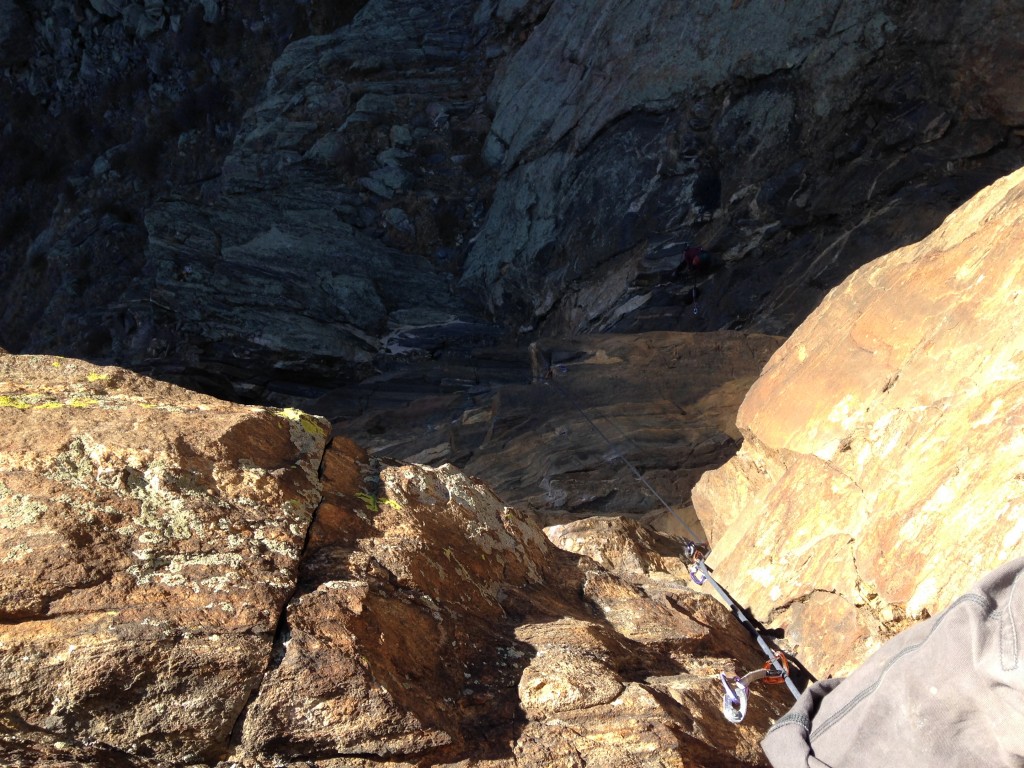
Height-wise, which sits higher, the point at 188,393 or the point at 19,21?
the point at 19,21

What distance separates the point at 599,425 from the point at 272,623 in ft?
20.9

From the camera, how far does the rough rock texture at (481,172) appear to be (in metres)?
13.3

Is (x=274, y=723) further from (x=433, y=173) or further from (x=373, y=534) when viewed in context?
(x=433, y=173)

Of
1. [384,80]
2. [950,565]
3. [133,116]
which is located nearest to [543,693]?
[950,565]

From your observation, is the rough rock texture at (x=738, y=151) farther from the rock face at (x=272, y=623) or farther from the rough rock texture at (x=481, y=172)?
the rock face at (x=272, y=623)

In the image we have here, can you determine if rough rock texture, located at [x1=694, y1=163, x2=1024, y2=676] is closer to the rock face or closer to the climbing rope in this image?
the climbing rope

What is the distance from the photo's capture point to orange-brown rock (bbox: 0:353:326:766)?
241cm

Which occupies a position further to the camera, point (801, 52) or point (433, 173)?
point (433, 173)

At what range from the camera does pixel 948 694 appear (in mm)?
2117

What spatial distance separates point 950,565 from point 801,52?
41.8ft

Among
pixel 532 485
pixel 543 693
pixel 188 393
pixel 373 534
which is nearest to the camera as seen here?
pixel 543 693

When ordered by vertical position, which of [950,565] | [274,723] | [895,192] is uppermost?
[895,192]

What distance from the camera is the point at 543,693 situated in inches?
117

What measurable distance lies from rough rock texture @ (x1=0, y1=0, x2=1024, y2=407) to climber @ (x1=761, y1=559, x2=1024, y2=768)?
33.7 ft
